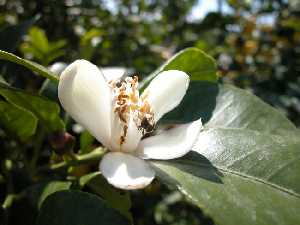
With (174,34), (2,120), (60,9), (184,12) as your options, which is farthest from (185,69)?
(184,12)

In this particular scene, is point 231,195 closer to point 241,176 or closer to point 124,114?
point 241,176

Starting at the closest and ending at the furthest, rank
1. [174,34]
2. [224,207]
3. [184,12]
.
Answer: [224,207] → [174,34] → [184,12]

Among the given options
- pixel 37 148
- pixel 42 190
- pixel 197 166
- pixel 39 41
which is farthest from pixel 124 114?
pixel 39 41

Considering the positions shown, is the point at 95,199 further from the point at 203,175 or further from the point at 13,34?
the point at 13,34

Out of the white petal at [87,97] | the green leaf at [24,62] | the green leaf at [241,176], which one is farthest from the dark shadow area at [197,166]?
the green leaf at [24,62]

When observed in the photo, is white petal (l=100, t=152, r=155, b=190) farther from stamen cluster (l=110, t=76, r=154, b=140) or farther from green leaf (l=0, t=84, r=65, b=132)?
green leaf (l=0, t=84, r=65, b=132)

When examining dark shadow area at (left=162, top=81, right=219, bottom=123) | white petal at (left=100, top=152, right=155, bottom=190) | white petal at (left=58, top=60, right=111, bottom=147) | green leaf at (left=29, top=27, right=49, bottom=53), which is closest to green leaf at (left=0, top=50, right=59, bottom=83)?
white petal at (left=58, top=60, right=111, bottom=147)

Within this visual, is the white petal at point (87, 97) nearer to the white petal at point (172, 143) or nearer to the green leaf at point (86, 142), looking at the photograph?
the white petal at point (172, 143)
